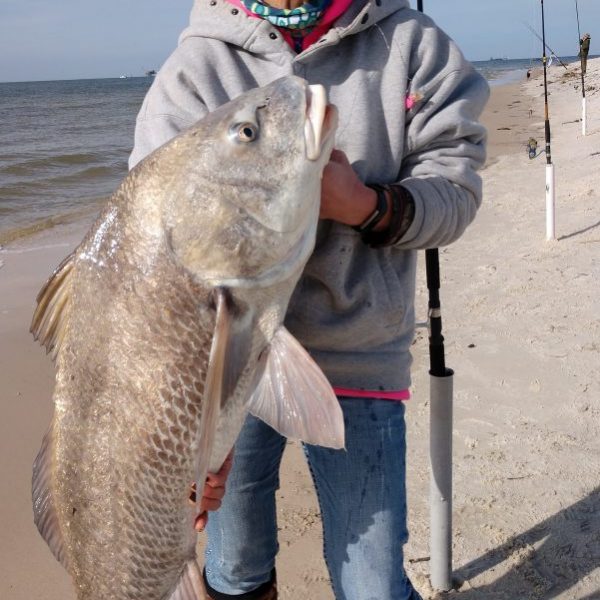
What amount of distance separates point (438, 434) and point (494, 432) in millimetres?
1586

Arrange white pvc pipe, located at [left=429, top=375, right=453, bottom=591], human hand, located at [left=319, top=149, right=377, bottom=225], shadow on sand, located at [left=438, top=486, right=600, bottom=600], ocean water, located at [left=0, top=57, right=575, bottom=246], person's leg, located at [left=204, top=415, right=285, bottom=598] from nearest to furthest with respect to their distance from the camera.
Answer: human hand, located at [left=319, top=149, right=377, bottom=225], person's leg, located at [left=204, top=415, right=285, bottom=598], white pvc pipe, located at [left=429, top=375, right=453, bottom=591], shadow on sand, located at [left=438, top=486, right=600, bottom=600], ocean water, located at [left=0, top=57, right=575, bottom=246]

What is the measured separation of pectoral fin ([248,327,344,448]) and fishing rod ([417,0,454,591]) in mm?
1030

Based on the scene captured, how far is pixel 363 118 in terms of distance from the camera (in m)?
2.17

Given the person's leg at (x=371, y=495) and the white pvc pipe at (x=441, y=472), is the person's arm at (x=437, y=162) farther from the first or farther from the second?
the white pvc pipe at (x=441, y=472)

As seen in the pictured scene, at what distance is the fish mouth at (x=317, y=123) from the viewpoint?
1.77m

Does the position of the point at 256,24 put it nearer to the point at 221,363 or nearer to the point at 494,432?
the point at 221,363

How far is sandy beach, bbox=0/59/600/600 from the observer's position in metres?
3.38

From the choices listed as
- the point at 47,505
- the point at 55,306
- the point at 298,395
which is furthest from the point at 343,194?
the point at 47,505

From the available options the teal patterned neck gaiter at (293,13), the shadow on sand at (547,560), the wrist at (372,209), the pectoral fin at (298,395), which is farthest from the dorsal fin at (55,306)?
the shadow on sand at (547,560)

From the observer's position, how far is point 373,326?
7.26ft

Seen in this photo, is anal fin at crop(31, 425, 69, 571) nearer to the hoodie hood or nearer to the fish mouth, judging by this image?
the fish mouth

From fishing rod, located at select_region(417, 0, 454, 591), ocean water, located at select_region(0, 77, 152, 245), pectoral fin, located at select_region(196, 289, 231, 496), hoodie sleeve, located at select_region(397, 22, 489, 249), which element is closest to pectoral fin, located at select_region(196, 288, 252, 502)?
pectoral fin, located at select_region(196, 289, 231, 496)

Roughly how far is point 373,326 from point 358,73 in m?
0.76

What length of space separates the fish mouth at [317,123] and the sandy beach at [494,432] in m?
2.20
